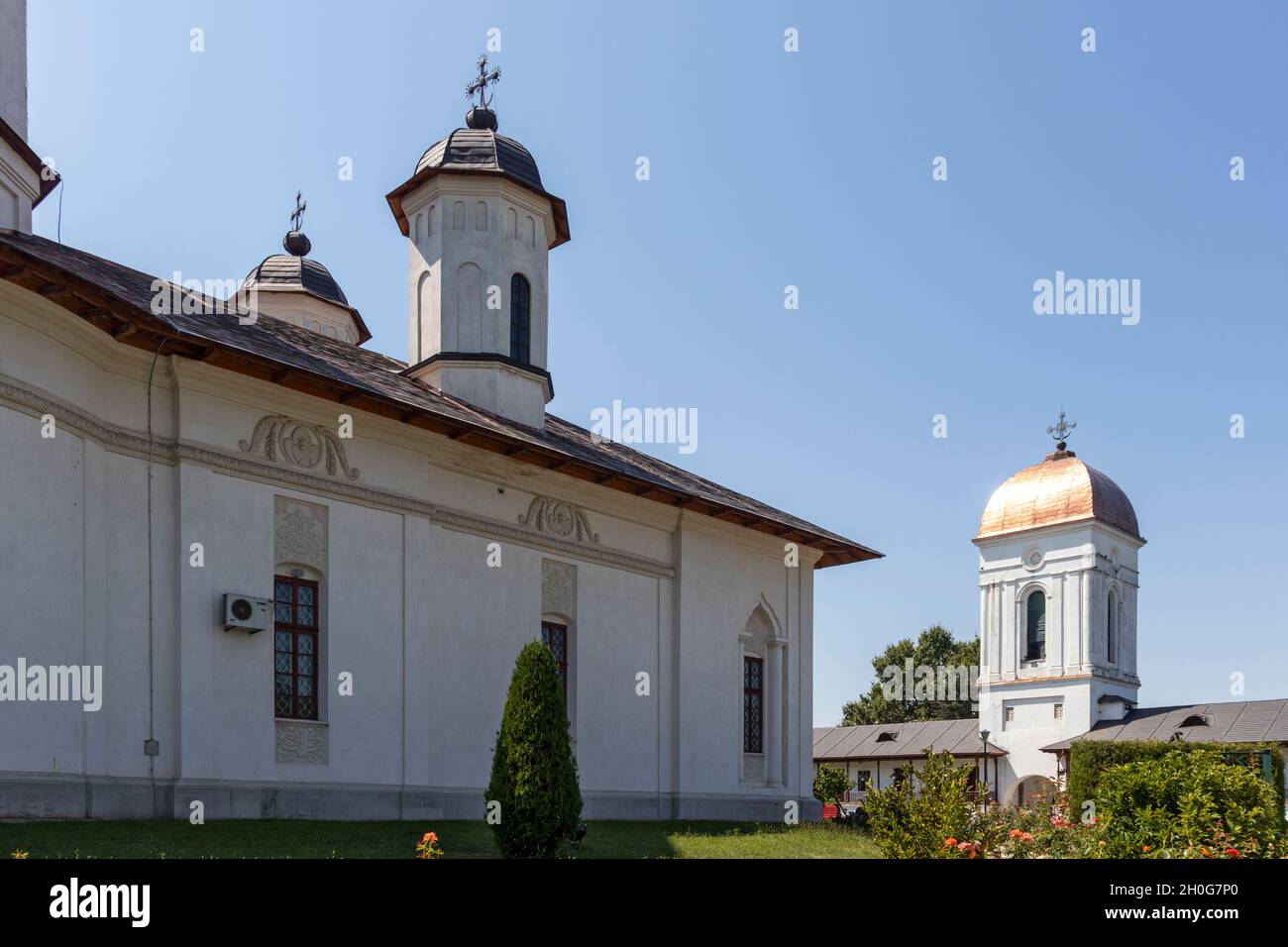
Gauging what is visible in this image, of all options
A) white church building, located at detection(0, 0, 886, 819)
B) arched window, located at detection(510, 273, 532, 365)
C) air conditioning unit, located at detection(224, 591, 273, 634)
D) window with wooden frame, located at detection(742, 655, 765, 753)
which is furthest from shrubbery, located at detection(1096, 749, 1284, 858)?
arched window, located at detection(510, 273, 532, 365)

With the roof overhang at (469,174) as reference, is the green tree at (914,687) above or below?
below

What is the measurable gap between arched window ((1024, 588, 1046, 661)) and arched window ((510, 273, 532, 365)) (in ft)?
103

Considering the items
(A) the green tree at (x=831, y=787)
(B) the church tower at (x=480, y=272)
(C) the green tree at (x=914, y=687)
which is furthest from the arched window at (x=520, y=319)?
(C) the green tree at (x=914, y=687)

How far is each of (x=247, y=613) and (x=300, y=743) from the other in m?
1.70

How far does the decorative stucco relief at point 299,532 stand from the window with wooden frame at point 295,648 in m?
0.27

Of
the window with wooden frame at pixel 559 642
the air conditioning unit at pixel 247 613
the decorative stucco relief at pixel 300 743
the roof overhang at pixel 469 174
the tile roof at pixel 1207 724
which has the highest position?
the roof overhang at pixel 469 174

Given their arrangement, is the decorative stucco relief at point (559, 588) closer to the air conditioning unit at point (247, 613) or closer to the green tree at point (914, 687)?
the air conditioning unit at point (247, 613)

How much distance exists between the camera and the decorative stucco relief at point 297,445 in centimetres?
1379

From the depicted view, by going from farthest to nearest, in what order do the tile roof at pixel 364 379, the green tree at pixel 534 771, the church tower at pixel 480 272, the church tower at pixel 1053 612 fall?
the church tower at pixel 1053 612 < the church tower at pixel 480 272 < the tile roof at pixel 364 379 < the green tree at pixel 534 771

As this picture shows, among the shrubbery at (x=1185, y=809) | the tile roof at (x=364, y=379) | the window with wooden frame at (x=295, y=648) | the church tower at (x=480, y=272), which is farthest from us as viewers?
the church tower at (x=480, y=272)

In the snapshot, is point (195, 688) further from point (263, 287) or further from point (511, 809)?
point (263, 287)

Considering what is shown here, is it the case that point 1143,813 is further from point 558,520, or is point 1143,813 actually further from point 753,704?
point 753,704

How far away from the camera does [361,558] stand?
48.2 feet
